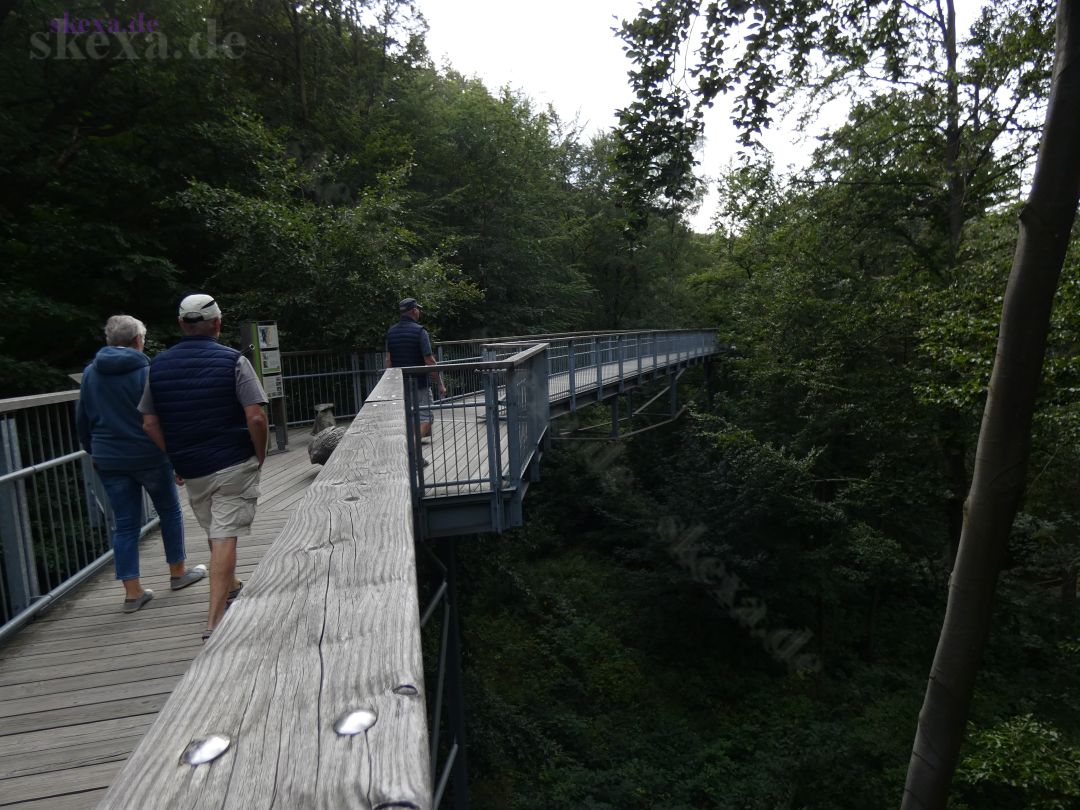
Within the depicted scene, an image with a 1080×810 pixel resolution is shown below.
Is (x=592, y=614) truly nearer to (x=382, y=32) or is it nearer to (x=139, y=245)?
(x=139, y=245)

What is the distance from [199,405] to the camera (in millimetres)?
3201

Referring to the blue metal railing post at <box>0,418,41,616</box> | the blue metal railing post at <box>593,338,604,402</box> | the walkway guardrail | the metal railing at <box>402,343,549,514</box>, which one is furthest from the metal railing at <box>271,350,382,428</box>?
the blue metal railing post at <box>0,418,41,616</box>

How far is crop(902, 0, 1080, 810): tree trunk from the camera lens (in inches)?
142

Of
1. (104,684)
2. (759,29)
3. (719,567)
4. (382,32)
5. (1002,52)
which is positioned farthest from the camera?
(382,32)

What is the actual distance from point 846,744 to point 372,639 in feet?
47.9

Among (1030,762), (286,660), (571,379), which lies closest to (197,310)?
(286,660)

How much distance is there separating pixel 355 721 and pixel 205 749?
0.56ft

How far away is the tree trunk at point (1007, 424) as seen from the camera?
3613 millimetres

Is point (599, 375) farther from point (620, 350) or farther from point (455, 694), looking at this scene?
point (455, 694)

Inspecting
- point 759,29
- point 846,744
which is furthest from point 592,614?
point 759,29

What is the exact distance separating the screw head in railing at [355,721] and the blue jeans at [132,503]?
3.68m

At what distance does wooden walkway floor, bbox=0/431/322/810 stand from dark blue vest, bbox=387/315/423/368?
283 centimetres

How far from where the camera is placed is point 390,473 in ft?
6.93

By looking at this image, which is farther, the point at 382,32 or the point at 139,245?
the point at 382,32
